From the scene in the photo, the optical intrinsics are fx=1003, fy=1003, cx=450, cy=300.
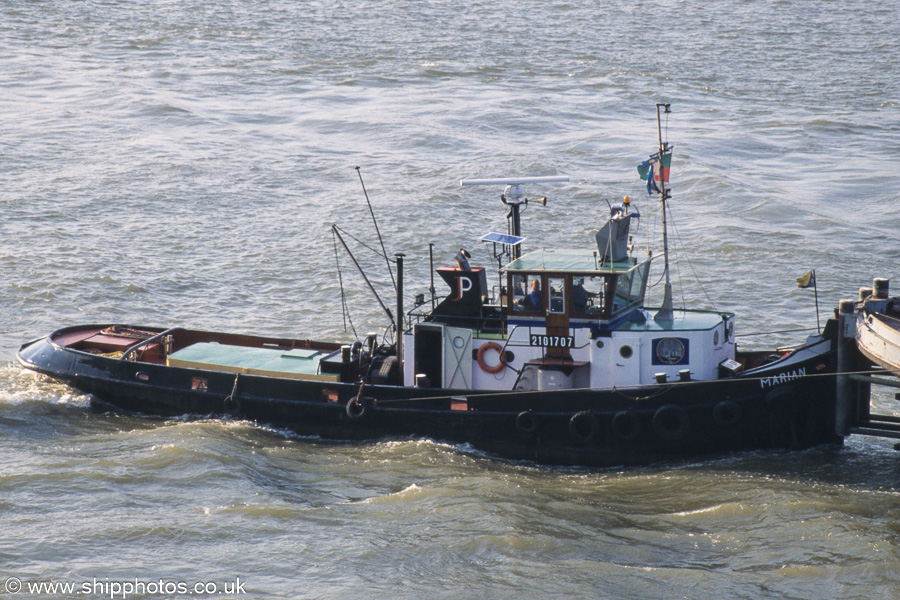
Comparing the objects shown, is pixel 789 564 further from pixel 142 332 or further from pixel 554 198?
pixel 554 198

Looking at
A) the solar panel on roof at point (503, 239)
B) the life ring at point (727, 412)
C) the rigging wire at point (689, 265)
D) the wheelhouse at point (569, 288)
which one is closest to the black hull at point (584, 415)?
the life ring at point (727, 412)

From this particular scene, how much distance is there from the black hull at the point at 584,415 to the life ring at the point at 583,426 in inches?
0.5

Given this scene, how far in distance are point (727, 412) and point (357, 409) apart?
16.6ft

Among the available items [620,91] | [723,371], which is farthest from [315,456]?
[620,91]

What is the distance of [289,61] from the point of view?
41156 millimetres

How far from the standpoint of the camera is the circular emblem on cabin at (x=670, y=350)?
44.1 ft

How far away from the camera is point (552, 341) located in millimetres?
13625

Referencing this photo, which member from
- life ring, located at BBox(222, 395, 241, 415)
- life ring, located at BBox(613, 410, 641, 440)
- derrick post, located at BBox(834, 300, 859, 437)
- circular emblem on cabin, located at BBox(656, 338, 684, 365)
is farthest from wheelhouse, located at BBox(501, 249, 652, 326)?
life ring, located at BBox(222, 395, 241, 415)

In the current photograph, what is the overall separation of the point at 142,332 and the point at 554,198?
13.7m

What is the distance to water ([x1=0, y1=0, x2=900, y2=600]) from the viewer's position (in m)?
11.4

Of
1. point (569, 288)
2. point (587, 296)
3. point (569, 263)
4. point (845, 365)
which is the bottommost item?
point (845, 365)

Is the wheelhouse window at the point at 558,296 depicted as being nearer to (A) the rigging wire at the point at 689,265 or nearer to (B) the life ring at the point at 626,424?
(B) the life ring at the point at 626,424

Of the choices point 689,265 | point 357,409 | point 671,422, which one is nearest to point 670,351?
point 671,422

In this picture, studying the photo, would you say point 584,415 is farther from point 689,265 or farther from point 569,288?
point 689,265
